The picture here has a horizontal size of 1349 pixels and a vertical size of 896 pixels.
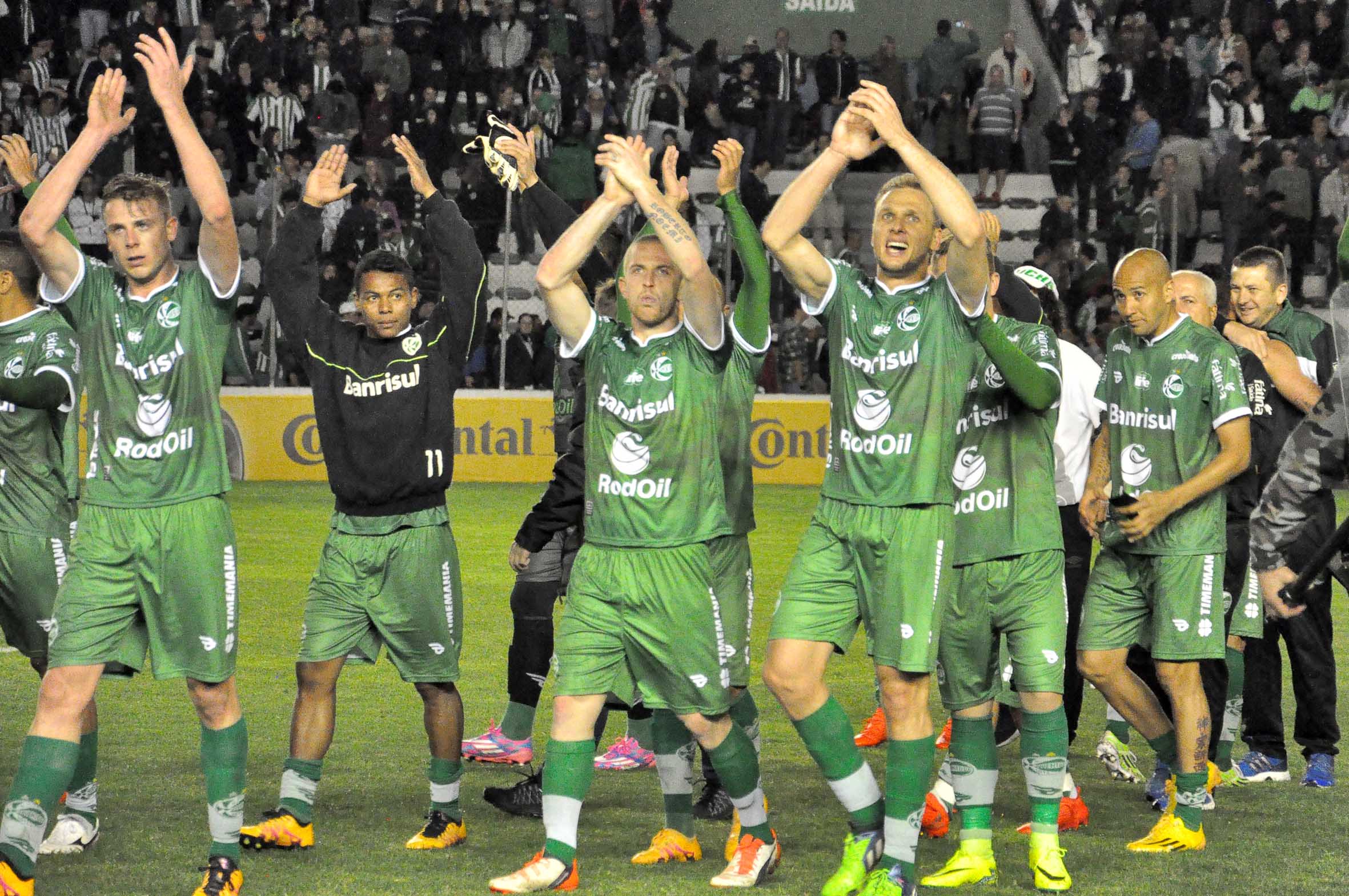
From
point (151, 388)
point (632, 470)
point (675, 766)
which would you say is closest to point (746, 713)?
point (675, 766)

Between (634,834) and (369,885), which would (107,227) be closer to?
(369,885)

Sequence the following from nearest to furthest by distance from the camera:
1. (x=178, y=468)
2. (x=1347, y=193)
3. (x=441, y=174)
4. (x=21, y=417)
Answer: (x=178, y=468) < (x=21, y=417) < (x=1347, y=193) < (x=441, y=174)

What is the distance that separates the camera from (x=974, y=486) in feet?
20.6

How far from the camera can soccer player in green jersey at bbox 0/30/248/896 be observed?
18.0 feet

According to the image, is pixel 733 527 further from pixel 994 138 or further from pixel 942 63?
pixel 942 63

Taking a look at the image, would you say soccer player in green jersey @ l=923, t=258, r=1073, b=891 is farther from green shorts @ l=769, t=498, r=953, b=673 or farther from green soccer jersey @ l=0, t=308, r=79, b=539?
green soccer jersey @ l=0, t=308, r=79, b=539

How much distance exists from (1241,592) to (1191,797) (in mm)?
1328

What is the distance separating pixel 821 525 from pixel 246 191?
18314mm

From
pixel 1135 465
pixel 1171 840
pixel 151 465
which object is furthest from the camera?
pixel 1135 465

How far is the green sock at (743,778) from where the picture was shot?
5.85m

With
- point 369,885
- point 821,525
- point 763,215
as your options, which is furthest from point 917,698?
point 763,215

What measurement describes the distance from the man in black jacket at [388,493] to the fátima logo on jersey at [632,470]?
3.19 ft

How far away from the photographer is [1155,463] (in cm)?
673

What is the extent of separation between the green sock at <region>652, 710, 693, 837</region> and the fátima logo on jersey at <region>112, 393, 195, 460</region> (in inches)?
75.2
